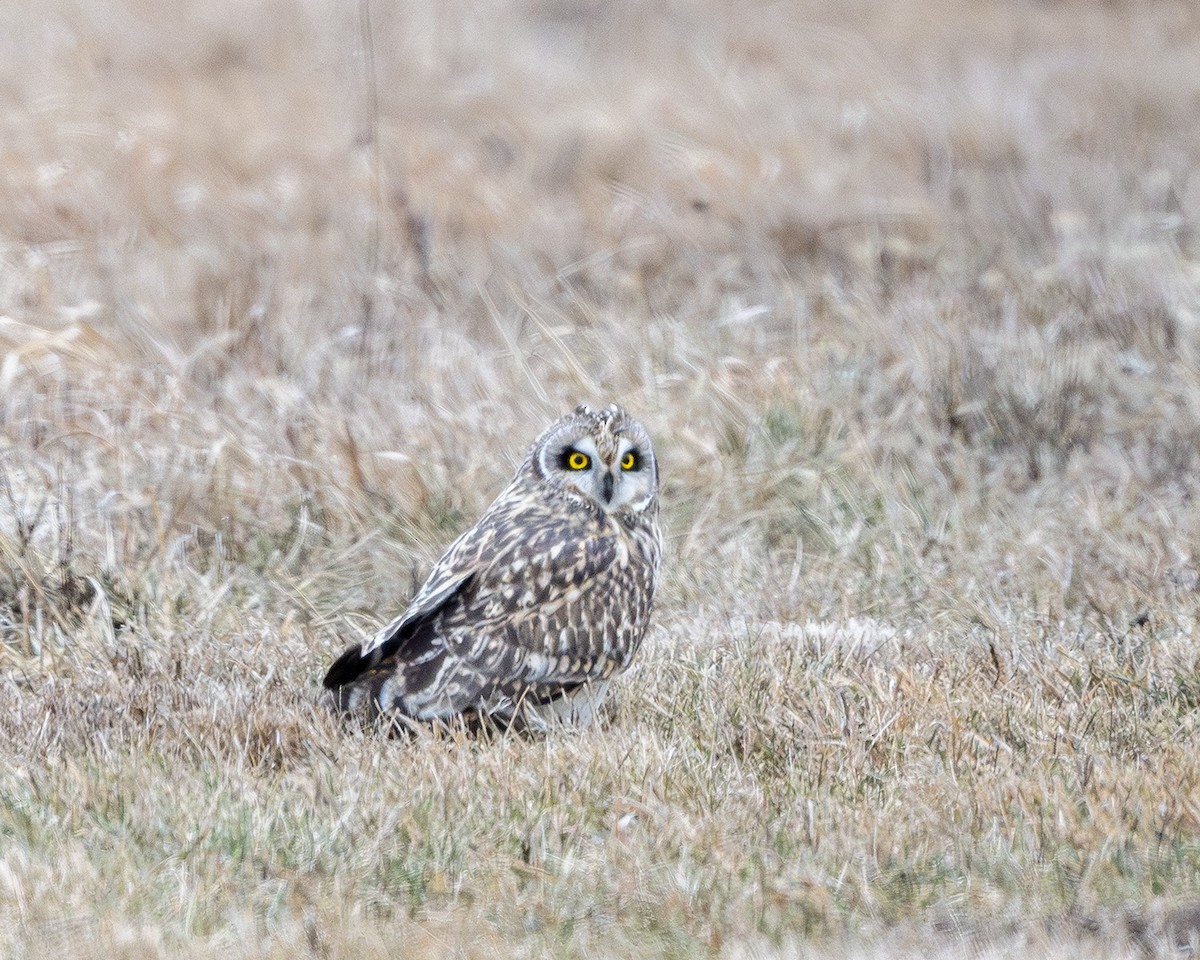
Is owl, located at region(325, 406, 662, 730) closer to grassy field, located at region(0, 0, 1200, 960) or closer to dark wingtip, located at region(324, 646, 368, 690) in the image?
dark wingtip, located at region(324, 646, 368, 690)

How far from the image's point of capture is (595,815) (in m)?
3.78

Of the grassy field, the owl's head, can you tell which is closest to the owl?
the owl's head

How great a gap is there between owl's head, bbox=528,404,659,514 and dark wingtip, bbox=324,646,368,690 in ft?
2.42

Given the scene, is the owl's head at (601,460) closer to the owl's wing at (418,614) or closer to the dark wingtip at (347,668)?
the owl's wing at (418,614)

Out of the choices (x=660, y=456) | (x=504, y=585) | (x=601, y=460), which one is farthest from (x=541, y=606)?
(x=660, y=456)

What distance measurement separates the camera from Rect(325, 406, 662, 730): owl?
439cm

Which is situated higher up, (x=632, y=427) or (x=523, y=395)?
(x=632, y=427)

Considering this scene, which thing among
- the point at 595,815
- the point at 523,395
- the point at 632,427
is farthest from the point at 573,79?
the point at 595,815

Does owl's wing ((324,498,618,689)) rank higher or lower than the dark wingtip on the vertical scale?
higher

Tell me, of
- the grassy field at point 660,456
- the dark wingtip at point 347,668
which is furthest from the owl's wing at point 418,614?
the grassy field at point 660,456

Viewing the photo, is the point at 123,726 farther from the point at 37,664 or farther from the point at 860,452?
the point at 860,452

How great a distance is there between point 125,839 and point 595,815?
0.99 metres

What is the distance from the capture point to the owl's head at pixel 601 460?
185 inches

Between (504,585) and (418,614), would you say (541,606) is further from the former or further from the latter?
(418,614)
